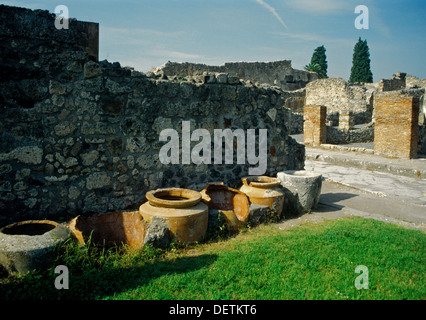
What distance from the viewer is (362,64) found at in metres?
39.1

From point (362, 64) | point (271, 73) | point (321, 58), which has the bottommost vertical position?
point (271, 73)

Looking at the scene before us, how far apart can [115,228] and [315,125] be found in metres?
12.1

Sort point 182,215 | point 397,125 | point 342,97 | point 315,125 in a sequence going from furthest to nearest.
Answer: point 342,97, point 315,125, point 397,125, point 182,215

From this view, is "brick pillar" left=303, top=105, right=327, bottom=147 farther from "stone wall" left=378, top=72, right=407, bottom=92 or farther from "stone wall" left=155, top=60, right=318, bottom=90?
"stone wall" left=378, top=72, right=407, bottom=92

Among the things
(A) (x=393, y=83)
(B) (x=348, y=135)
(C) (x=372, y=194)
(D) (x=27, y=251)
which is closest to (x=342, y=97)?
(A) (x=393, y=83)

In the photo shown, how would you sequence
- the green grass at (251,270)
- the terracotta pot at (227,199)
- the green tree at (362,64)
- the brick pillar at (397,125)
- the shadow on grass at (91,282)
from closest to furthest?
the shadow on grass at (91,282) < the green grass at (251,270) < the terracotta pot at (227,199) < the brick pillar at (397,125) < the green tree at (362,64)

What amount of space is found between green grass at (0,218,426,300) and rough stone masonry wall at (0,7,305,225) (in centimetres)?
103

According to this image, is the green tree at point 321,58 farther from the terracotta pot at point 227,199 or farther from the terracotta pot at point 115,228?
the terracotta pot at point 115,228

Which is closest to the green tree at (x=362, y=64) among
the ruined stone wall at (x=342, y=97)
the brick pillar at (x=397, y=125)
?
the ruined stone wall at (x=342, y=97)

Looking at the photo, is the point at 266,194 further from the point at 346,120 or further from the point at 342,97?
the point at 342,97

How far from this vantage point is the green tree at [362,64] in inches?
1533

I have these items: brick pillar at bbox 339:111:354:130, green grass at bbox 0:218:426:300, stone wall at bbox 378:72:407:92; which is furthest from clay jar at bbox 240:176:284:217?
stone wall at bbox 378:72:407:92

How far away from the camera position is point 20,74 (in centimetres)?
376
